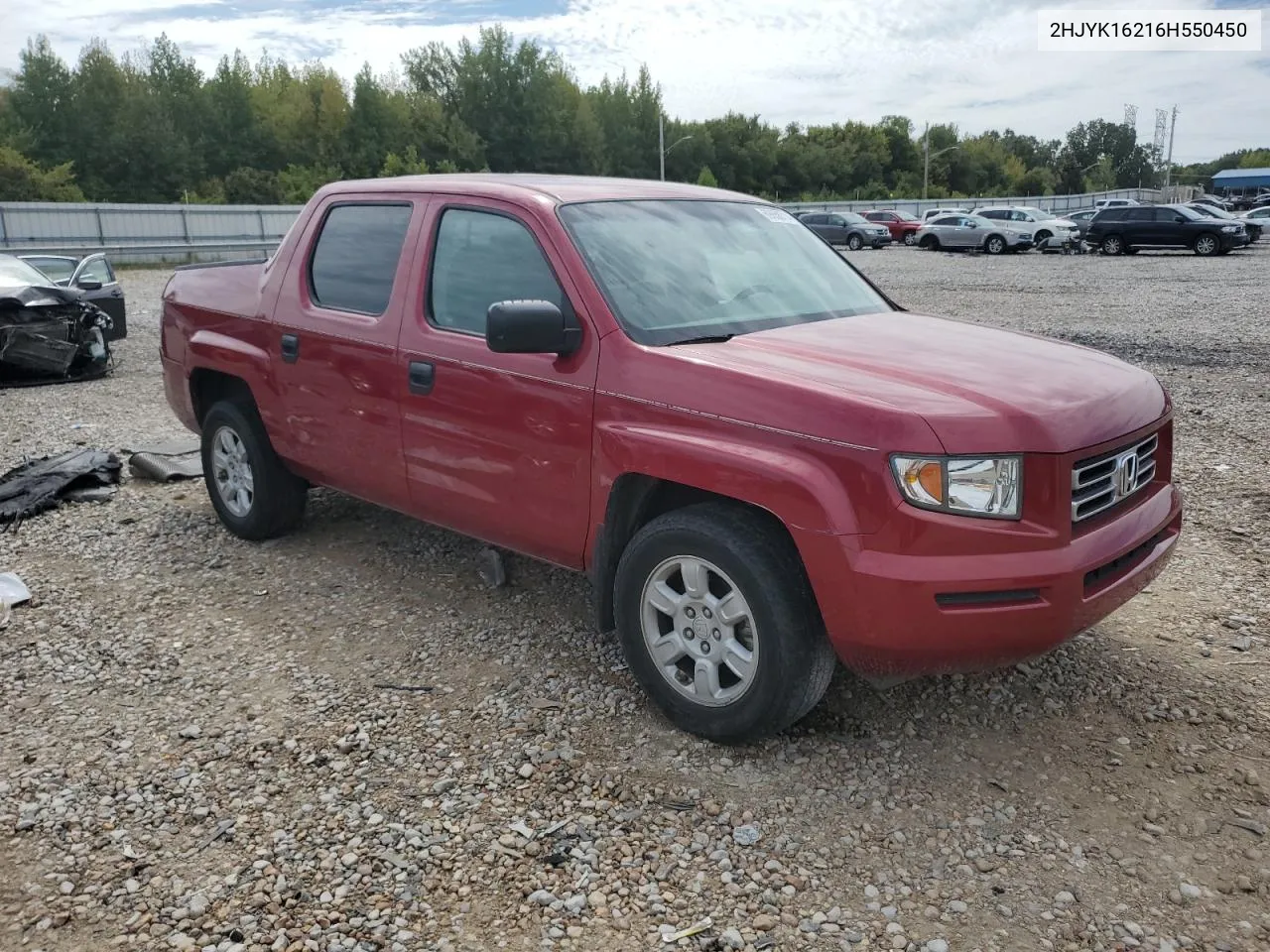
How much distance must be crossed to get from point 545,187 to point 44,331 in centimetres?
875

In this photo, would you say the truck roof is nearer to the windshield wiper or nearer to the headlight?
the windshield wiper

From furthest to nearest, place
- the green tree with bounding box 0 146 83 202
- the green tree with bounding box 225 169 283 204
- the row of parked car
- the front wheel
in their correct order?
the green tree with bounding box 225 169 283 204 → the green tree with bounding box 0 146 83 202 → the front wheel → the row of parked car

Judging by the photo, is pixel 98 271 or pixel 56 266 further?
pixel 56 266

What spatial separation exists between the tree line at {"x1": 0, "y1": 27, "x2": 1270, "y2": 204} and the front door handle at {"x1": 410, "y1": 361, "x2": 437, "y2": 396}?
163 ft

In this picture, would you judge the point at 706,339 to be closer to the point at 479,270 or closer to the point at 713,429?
the point at 713,429

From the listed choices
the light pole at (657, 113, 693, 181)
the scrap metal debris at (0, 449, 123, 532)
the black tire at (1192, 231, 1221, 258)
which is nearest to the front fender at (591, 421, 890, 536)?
the scrap metal debris at (0, 449, 123, 532)

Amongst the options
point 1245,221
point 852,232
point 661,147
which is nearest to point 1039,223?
point 1245,221

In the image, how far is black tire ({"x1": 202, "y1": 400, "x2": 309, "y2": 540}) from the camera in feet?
17.7

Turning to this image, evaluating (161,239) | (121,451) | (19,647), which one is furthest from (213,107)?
(19,647)

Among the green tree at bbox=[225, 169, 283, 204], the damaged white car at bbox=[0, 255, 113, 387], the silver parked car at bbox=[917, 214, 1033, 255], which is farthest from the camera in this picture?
the green tree at bbox=[225, 169, 283, 204]

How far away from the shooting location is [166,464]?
7.14 meters

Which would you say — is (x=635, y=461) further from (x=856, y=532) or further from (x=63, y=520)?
(x=63, y=520)

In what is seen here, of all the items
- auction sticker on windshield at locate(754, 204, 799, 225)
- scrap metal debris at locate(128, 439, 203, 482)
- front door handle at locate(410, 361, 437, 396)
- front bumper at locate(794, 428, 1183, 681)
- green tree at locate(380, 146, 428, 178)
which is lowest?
scrap metal debris at locate(128, 439, 203, 482)

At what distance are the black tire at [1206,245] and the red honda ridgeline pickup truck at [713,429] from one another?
28938 millimetres
